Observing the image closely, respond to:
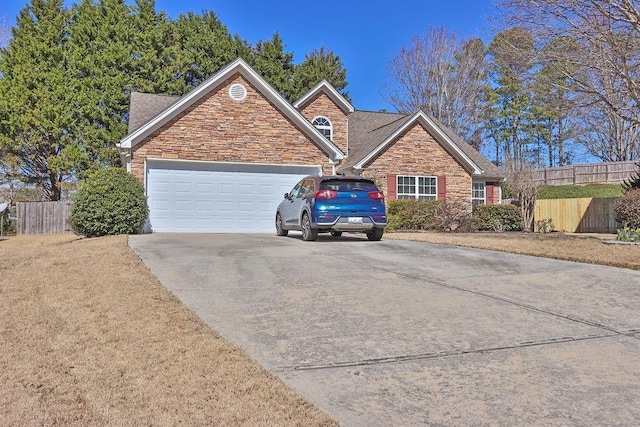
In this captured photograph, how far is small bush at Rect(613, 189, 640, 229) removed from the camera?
16.3m

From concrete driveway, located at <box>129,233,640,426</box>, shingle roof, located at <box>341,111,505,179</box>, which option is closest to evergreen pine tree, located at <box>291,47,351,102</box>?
shingle roof, located at <box>341,111,505,179</box>

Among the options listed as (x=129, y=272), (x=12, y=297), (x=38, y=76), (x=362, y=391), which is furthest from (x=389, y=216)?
(x=38, y=76)

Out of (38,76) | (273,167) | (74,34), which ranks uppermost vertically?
(74,34)

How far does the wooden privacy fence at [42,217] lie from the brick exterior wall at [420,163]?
47.6 ft

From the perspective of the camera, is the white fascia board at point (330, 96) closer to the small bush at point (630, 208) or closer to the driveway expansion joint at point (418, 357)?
the small bush at point (630, 208)

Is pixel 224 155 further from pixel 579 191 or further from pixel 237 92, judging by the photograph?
pixel 579 191

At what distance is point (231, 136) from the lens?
17812 millimetres

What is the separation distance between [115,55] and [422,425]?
29.5 metres

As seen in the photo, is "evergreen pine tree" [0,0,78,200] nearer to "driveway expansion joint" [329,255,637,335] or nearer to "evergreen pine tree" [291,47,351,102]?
"evergreen pine tree" [291,47,351,102]

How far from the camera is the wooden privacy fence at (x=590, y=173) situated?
32.3 metres

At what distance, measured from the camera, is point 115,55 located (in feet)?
92.6

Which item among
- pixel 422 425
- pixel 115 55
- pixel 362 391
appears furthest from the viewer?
pixel 115 55

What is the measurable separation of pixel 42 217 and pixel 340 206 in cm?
1844

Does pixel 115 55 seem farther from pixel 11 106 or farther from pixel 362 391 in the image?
pixel 362 391
